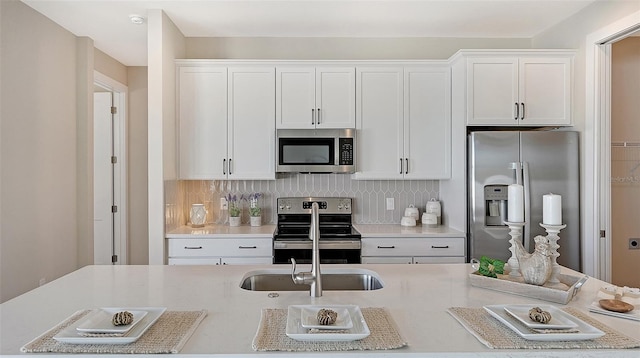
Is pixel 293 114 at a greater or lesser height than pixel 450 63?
lesser

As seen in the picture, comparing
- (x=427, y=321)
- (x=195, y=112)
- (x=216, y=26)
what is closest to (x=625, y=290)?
(x=427, y=321)

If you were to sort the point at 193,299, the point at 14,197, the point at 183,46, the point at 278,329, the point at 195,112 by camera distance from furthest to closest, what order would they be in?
1. the point at 183,46
2. the point at 195,112
3. the point at 14,197
4. the point at 193,299
5. the point at 278,329

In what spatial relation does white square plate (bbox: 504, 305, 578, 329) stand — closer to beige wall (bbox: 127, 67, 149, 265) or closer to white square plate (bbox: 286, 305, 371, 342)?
white square plate (bbox: 286, 305, 371, 342)

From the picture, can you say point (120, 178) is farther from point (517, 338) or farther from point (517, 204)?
point (517, 338)

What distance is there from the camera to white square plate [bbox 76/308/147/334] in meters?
1.13

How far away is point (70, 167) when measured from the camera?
360cm

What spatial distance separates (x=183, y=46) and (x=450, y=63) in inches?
93.6

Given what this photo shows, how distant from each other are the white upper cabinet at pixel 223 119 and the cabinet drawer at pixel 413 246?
1024 millimetres

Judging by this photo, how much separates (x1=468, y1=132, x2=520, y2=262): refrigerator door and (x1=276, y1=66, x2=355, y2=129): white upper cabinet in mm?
1066

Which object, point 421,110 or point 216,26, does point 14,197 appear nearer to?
point 216,26

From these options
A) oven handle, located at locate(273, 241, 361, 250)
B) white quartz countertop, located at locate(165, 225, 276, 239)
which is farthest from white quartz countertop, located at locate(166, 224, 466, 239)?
oven handle, located at locate(273, 241, 361, 250)

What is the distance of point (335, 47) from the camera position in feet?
12.4

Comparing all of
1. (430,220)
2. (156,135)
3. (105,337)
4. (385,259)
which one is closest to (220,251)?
(156,135)

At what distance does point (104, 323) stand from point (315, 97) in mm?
2580
